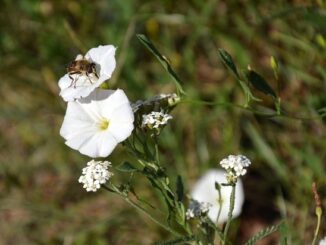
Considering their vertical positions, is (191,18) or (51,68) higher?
(191,18)

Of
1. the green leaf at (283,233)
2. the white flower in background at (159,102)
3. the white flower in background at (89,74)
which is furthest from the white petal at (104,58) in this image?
the green leaf at (283,233)

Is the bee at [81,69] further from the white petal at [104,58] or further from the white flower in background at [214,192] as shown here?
the white flower in background at [214,192]

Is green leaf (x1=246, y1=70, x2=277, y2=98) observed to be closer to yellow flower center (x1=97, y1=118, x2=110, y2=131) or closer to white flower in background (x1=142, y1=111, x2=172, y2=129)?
white flower in background (x1=142, y1=111, x2=172, y2=129)

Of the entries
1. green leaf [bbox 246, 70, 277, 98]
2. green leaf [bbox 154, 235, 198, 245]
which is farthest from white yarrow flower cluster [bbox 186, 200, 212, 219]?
green leaf [bbox 246, 70, 277, 98]

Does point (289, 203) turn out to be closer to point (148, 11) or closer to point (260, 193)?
point (260, 193)

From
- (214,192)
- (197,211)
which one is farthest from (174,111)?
(197,211)

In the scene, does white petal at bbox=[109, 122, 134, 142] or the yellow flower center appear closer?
white petal at bbox=[109, 122, 134, 142]

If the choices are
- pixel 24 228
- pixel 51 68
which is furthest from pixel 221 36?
pixel 24 228
